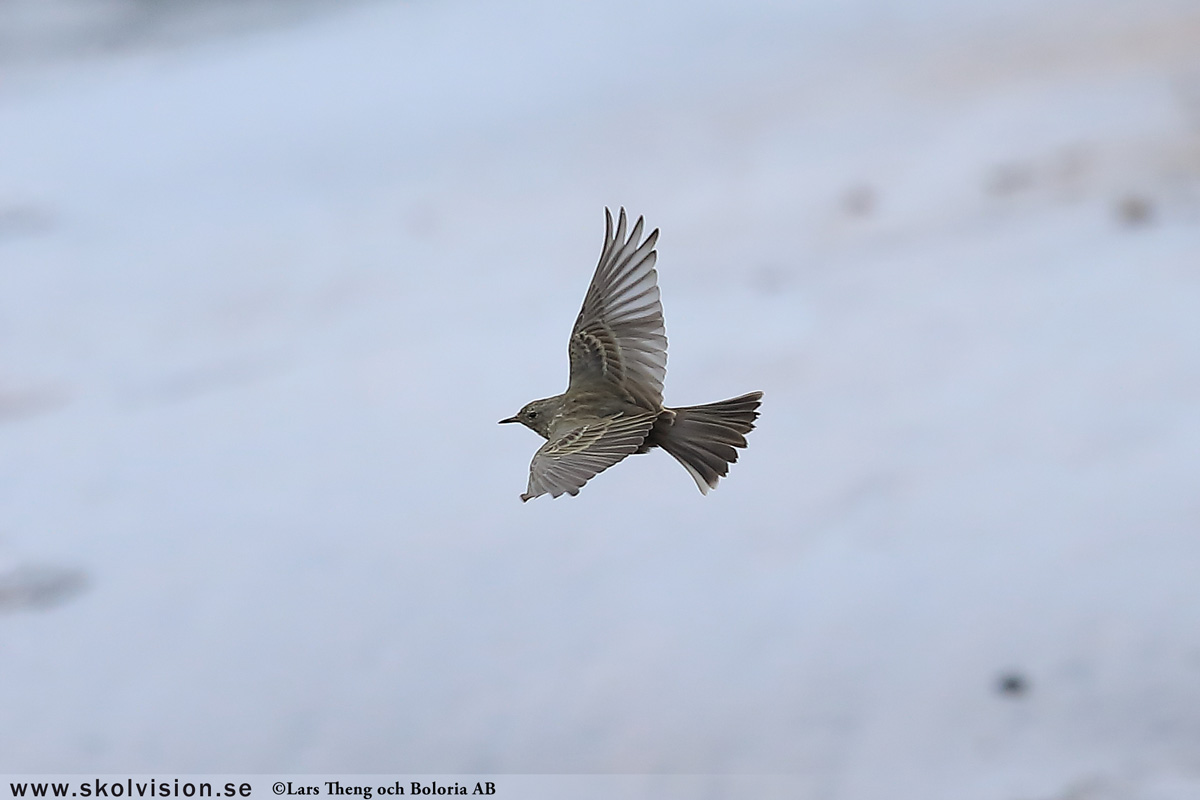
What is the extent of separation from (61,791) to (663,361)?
6.83 meters

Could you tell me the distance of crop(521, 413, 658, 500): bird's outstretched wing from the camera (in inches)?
220

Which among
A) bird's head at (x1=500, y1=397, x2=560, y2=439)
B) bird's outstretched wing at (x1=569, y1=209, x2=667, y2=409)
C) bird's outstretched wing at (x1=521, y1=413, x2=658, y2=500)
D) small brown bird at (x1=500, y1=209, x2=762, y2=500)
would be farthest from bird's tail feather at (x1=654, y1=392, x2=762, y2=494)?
bird's head at (x1=500, y1=397, x2=560, y2=439)

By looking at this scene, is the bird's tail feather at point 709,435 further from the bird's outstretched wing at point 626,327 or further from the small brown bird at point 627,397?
the bird's outstretched wing at point 626,327

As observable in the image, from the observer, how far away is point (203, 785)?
11.6 m

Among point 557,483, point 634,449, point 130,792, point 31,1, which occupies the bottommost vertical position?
point 557,483

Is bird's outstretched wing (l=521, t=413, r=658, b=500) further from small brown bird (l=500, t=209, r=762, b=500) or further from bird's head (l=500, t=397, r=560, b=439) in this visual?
bird's head (l=500, t=397, r=560, b=439)

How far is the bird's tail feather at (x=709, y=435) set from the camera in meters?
6.55

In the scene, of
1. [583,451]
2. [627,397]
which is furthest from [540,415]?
[583,451]

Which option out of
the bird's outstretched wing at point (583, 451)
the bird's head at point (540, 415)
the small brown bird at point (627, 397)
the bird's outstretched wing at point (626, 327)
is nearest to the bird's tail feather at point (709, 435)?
the small brown bird at point (627, 397)

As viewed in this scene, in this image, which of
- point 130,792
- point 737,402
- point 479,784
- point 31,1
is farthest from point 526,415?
point 31,1

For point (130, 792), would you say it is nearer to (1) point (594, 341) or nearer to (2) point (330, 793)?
(2) point (330, 793)

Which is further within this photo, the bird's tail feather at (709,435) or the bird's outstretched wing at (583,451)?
the bird's tail feather at (709,435)

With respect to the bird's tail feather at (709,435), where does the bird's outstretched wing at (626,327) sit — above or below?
above

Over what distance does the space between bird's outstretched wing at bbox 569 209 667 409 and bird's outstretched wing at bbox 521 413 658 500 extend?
40 centimetres
